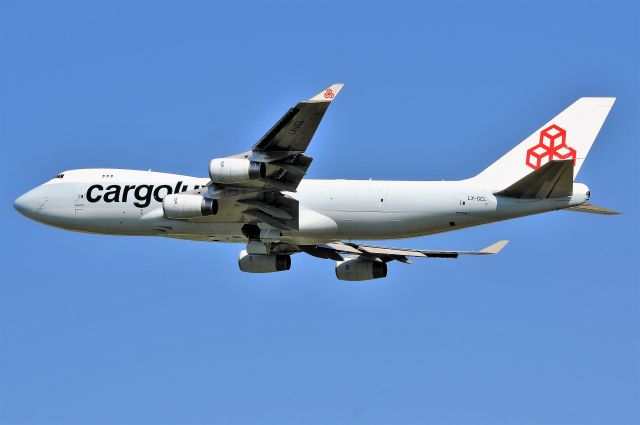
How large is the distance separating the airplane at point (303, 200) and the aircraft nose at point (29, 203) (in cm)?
7

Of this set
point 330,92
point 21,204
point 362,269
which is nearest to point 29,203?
point 21,204

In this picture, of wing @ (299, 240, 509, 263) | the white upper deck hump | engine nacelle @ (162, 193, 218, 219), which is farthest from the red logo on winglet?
the white upper deck hump

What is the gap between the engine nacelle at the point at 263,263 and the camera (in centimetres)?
6384

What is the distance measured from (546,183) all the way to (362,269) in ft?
43.6

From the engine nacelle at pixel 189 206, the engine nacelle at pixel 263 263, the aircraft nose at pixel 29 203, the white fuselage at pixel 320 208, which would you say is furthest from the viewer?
the aircraft nose at pixel 29 203

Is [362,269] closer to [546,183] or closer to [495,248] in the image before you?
[495,248]

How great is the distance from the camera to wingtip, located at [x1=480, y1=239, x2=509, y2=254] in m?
62.2

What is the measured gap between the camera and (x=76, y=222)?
64125mm

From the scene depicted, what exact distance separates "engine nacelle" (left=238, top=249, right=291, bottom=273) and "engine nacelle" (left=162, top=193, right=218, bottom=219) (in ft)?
18.4

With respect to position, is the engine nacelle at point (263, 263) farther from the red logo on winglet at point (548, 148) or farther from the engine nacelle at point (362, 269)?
the red logo on winglet at point (548, 148)

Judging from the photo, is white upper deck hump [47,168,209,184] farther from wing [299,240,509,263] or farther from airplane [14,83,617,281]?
wing [299,240,509,263]

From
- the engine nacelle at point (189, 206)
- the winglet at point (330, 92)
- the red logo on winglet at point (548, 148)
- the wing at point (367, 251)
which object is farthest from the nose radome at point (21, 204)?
the red logo on winglet at point (548, 148)

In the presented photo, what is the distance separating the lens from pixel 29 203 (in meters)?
65.8

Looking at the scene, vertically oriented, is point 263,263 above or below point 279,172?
below
